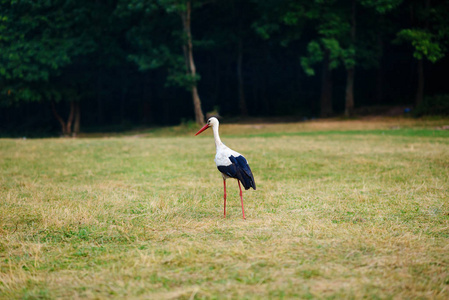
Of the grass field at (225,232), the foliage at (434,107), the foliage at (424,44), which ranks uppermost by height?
the foliage at (424,44)

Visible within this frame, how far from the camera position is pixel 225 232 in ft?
17.5

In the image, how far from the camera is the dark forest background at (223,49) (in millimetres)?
26094

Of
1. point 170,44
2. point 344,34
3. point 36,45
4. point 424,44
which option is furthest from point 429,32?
point 36,45

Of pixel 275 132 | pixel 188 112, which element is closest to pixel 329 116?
pixel 275 132

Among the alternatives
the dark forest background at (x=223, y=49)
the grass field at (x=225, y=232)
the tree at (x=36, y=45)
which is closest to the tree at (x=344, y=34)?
the dark forest background at (x=223, y=49)

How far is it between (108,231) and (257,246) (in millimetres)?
1878

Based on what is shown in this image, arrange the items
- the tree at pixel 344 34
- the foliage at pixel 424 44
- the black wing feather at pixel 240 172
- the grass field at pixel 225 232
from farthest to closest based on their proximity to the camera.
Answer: the tree at pixel 344 34, the foliage at pixel 424 44, the black wing feather at pixel 240 172, the grass field at pixel 225 232

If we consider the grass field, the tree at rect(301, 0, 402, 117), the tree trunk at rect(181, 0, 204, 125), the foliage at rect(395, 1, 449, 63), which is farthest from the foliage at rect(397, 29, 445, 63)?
the grass field

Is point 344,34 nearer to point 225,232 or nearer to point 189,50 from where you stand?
point 189,50

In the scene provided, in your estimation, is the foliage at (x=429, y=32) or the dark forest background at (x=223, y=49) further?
the dark forest background at (x=223, y=49)

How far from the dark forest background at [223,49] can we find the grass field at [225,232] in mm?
16828

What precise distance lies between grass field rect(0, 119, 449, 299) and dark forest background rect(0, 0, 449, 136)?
55.2 feet

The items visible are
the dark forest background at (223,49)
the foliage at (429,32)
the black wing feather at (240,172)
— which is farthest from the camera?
the dark forest background at (223,49)

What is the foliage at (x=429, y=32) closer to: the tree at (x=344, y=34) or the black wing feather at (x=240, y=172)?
the tree at (x=344, y=34)
